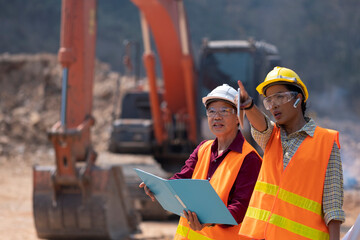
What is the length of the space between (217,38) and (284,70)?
2986 cm

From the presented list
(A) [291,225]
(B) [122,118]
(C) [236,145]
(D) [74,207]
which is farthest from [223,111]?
(B) [122,118]

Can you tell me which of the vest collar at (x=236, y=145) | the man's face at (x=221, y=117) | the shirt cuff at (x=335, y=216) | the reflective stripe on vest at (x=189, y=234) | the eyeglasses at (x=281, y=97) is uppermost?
the eyeglasses at (x=281, y=97)

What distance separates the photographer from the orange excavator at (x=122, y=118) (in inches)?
260

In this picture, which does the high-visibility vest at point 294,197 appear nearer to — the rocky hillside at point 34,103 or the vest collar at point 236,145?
the vest collar at point 236,145

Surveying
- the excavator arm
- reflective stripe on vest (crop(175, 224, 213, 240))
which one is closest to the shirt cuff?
reflective stripe on vest (crop(175, 224, 213, 240))

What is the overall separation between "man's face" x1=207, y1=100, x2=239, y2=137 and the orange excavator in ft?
12.2

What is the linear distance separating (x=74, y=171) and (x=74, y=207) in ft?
1.36

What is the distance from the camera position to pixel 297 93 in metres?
2.71

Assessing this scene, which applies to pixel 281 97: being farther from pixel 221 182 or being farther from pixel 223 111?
pixel 221 182

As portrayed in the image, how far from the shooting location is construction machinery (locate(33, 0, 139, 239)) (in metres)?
6.56

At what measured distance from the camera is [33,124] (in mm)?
19469

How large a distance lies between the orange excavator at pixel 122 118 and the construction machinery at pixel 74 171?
0.04 feet

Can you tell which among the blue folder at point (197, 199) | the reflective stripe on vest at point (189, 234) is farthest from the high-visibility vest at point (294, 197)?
the reflective stripe on vest at point (189, 234)

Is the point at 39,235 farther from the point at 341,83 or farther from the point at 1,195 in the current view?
the point at 341,83
